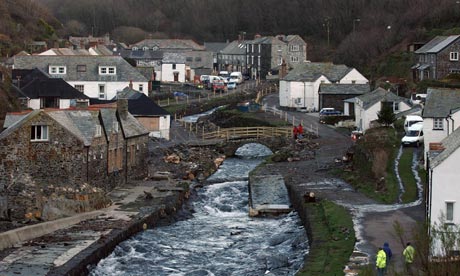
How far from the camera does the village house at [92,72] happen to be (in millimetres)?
82250

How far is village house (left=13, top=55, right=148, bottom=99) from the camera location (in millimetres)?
82250

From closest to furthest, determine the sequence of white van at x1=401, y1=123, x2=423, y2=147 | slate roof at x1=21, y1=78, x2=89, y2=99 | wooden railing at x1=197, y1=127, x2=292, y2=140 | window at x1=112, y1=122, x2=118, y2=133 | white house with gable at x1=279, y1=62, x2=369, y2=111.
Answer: window at x1=112, y1=122, x2=118, y2=133, white van at x1=401, y1=123, x2=423, y2=147, slate roof at x1=21, y1=78, x2=89, y2=99, wooden railing at x1=197, y1=127, x2=292, y2=140, white house with gable at x1=279, y1=62, x2=369, y2=111

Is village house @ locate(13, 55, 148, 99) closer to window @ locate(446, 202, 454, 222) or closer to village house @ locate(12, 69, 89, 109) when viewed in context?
village house @ locate(12, 69, 89, 109)

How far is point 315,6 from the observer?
552 ft

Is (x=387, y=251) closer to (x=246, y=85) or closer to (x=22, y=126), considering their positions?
(x=22, y=126)

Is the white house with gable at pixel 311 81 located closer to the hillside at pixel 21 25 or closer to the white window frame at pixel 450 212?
the hillside at pixel 21 25

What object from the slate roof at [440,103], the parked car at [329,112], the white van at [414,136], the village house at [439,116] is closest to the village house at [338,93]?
the parked car at [329,112]

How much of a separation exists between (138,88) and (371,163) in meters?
37.6

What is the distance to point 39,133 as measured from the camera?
1688 inches

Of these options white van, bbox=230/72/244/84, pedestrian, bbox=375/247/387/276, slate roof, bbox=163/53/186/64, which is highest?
slate roof, bbox=163/53/186/64

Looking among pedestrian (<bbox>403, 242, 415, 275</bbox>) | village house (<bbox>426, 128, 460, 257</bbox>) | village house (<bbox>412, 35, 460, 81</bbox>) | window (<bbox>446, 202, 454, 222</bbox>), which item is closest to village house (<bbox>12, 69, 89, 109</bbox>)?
village house (<bbox>412, 35, 460, 81</bbox>)

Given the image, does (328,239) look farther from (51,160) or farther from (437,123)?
(437,123)

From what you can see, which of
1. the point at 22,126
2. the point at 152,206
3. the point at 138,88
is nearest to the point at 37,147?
the point at 22,126

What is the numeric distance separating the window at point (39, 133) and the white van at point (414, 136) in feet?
72.0
